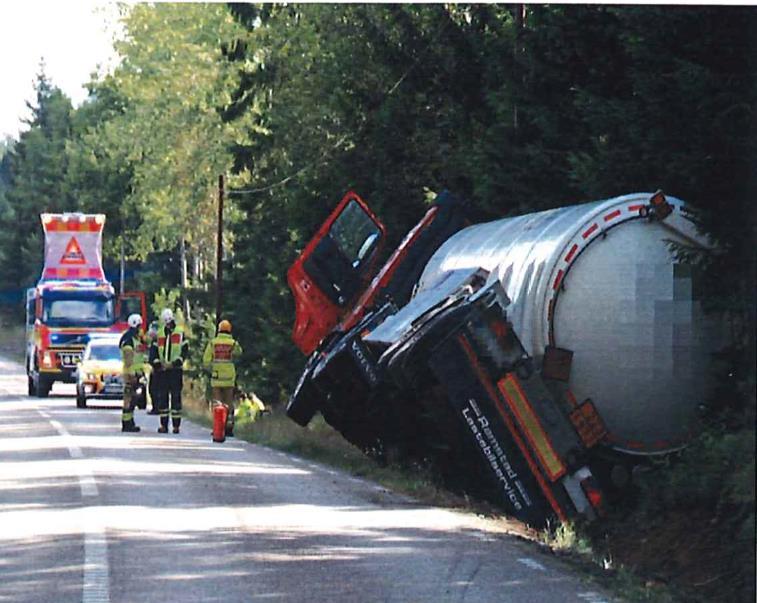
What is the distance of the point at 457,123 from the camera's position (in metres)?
23.5

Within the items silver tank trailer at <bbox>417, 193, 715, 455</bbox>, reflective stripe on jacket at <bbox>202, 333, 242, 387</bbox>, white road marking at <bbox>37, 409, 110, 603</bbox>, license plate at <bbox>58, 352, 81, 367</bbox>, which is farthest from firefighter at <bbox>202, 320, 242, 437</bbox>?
license plate at <bbox>58, 352, 81, 367</bbox>

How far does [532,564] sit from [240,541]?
2.15 metres

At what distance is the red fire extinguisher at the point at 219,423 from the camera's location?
2555 centimetres

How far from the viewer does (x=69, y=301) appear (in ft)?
137

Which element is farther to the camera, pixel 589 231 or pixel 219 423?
pixel 219 423

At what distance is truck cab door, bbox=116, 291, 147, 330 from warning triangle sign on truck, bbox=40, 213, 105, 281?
78cm

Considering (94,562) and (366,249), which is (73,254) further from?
(94,562)

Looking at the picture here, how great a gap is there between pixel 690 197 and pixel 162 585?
19.1 ft

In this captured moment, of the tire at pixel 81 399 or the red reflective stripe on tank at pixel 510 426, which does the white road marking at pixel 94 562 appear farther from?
the tire at pixel 81 399

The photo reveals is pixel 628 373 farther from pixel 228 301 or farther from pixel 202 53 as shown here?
pixel 202 53

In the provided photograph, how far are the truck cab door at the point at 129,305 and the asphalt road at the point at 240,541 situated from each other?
20190mm

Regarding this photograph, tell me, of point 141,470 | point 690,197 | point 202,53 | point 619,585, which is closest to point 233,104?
Answer: point 202,53

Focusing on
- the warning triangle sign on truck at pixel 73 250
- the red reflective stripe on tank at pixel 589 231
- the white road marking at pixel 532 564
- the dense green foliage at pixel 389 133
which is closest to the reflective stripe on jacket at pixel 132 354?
the dense green foliage at pixel 389 133

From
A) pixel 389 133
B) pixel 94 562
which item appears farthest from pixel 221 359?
pixel 94 562
